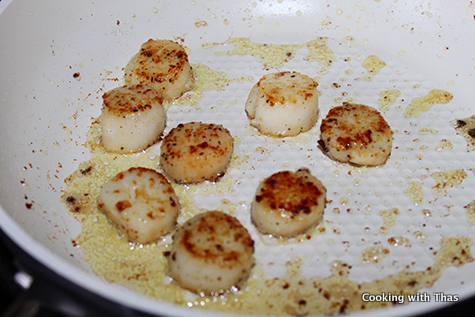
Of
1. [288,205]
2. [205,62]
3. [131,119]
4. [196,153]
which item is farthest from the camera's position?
[205,62]

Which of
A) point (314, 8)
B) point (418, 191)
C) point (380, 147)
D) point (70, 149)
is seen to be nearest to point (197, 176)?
point (70, 149)

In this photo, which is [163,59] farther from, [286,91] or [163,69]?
[286,91]

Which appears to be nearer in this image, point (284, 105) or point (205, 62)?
point (284, 105)

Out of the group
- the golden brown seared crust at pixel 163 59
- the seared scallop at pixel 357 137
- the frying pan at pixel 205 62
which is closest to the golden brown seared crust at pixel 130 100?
the golden brown seared crust at pixel 163 59

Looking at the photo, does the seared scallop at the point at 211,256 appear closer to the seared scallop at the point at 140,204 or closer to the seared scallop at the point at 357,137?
the seared scallop at the point at 140,204

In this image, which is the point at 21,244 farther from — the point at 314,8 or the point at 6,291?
the point at 314,8

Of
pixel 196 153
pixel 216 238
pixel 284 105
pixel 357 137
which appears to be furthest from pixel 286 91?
pixel 216 238

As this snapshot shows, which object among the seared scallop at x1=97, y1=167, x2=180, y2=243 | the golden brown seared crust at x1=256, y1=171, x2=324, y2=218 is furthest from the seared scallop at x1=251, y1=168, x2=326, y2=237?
the seared scallop at x1=97, y1=167, x2=180, y2=243
